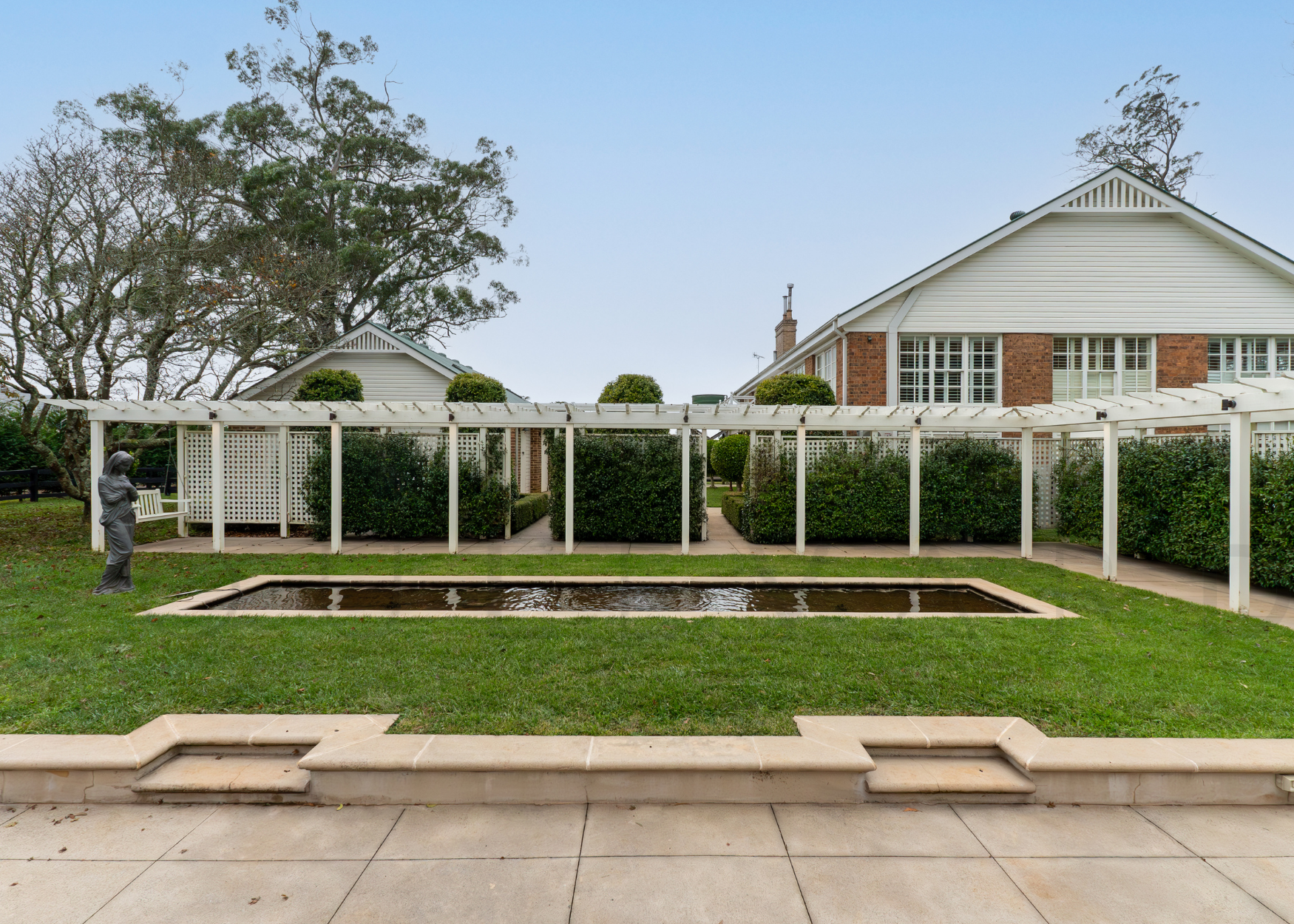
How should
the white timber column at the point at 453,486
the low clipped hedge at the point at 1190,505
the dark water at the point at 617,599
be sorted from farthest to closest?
the white timber column at the point at 453,486
the low clipped hedge at the point at 1190,505
the dark water at the point at 617,599

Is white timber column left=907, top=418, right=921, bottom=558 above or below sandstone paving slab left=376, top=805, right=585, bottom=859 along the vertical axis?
above

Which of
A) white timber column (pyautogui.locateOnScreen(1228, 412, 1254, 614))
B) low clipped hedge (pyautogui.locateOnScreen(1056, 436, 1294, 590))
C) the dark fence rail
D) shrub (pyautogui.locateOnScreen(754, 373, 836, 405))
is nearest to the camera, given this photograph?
white timber column (pyautogui.locateOnScreen(1228, 412, 1254, 614))

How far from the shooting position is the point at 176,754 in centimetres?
362

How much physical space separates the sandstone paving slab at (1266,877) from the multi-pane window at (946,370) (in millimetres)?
12587

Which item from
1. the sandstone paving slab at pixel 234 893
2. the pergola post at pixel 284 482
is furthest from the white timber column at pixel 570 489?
the sandstone paving slab at pixel 234 893

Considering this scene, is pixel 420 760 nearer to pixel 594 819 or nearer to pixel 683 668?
pixel 594 819

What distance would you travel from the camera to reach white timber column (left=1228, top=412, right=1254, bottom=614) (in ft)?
23.2

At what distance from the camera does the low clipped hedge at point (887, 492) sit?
12219mm

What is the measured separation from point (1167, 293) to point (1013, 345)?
12.2 ft

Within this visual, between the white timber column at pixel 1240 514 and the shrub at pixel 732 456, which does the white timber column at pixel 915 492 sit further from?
the shrub at pixel 732 456

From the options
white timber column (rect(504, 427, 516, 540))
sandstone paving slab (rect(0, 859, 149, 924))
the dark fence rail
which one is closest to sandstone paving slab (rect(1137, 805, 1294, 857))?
sandstone paving slab (rect(0, 859, 149, 924))

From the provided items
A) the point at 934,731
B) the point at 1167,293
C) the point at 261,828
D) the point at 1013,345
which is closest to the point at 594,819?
the point at 261,828

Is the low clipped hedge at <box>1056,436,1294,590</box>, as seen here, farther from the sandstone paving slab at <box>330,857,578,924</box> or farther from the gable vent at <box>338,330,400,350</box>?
the gable vent at <box>338,330,400,350</box>

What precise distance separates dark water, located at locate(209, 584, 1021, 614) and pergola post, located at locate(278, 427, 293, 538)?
18.1 ft
